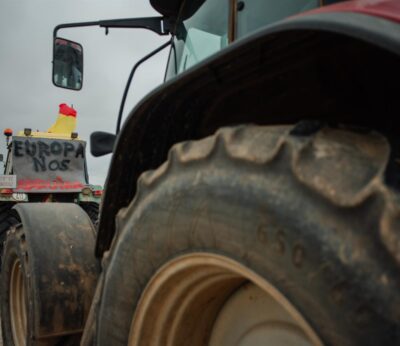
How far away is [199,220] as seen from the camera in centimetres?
101

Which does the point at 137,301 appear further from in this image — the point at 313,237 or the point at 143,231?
the point at 313,237

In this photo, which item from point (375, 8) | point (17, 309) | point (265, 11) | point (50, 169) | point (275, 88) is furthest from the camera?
point (50, 169)

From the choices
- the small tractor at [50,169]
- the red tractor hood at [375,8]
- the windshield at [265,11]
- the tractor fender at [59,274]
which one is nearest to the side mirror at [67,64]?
the tractor fender at [59,274]

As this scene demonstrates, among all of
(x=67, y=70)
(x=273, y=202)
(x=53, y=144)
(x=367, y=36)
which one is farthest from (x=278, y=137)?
(x=53, y=144)

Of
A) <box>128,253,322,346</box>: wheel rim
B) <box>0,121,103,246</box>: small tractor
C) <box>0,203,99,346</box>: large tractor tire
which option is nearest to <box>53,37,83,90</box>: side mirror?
<box>0,203,99,346</box>: large tractor tire

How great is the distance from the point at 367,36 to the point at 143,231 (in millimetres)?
748

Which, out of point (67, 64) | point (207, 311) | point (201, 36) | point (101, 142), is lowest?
point (207, 311)

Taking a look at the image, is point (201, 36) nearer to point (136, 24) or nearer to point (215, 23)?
point (215, 23)

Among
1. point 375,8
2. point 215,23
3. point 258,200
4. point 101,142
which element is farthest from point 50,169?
point 375,8

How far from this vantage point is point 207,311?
126cm

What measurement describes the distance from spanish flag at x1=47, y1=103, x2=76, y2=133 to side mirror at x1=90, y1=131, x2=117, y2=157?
734cm

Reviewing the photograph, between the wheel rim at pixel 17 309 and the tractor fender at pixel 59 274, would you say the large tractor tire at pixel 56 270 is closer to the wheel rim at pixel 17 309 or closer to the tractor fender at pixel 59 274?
the tractor fender at pixel 59 274

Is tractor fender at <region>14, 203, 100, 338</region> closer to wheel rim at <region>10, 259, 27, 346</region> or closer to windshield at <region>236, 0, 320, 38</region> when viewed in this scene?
wheel rim at <region>10, 259, 27, 346</region>

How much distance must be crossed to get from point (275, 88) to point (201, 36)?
2.63 ft
